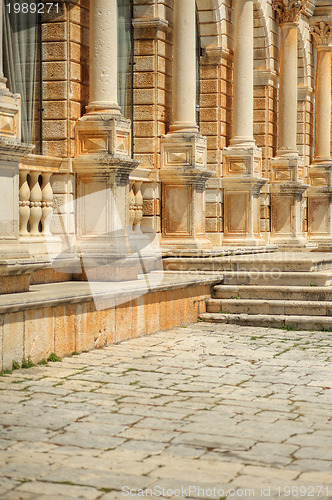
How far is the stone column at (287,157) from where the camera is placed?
726 inches

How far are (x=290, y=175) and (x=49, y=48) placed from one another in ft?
26.4

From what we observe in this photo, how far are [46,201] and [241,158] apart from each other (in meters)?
5.57

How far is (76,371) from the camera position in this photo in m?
7.93

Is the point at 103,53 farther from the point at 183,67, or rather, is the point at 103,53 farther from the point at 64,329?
the point at 64,329

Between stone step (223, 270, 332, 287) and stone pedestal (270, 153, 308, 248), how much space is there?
5.92 m

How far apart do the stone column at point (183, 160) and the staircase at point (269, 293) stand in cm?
59

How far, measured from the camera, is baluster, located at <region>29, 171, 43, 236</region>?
35.1ft

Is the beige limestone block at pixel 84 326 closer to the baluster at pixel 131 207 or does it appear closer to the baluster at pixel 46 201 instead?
the baluster at pixel 46 201

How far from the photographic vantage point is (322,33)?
69.5 ft

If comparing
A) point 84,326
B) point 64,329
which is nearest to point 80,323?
point 84,326

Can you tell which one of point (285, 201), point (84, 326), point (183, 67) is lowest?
point (84, 326)

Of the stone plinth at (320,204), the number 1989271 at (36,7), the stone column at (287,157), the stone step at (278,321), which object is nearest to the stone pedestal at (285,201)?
the stone column at (287,157)

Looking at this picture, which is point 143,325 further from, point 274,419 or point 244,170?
point 244,170

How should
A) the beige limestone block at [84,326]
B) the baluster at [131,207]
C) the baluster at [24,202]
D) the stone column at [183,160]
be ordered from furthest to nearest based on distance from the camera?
the stone column at [183,160] → the baluster at [131,207] → the baluster at [24,202] → the beige limestone block at [84,326]
